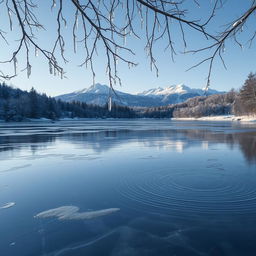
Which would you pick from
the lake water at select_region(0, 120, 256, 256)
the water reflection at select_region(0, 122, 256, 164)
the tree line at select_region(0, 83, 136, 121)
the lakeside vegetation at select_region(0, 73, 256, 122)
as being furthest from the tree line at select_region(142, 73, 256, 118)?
the tree line at select_region(0, 83, 136, 121)

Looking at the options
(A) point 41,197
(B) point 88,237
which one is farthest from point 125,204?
(A) point 41,197

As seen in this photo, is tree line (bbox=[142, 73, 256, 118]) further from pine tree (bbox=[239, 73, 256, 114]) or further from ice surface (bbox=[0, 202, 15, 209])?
ice surface (bbox=[0, 202, 15, 209])

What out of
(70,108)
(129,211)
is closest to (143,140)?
(129,211)

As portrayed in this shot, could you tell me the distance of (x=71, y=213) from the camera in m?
3.96

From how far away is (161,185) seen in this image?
18.0 ft

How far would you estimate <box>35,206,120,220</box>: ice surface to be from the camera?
380 cm

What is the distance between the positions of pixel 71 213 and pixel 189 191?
272 cm

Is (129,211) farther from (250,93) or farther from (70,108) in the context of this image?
(70,108)

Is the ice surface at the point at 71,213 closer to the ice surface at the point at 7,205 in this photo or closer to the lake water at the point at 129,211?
the lake water at the point at 129,211

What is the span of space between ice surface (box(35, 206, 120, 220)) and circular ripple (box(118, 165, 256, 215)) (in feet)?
2.01

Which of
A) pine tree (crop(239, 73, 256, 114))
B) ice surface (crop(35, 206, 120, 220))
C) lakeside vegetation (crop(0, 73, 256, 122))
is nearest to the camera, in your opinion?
ice surface (crop(35, 206, 120, 220))

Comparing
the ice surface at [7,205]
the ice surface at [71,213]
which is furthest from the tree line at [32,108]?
the ice surface at [71,213]

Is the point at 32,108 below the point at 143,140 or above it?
above

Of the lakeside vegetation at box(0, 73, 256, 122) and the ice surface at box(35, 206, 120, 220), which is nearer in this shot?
the ice surface at box(35, 206, 120, 220)
